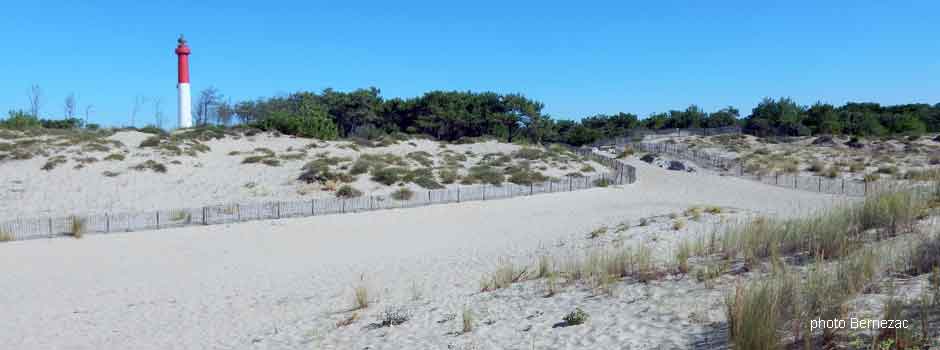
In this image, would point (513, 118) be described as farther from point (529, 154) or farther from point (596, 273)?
point (596, 273)

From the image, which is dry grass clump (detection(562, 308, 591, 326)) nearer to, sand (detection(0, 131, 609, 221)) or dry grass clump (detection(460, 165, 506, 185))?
sand (detection(0, 131, 609, 221))

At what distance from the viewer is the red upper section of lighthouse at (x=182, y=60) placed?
208 feet

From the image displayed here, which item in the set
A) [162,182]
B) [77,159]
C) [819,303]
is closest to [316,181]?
[162,182]

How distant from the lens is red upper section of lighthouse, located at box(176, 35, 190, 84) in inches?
2500

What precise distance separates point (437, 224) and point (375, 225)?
2.47m

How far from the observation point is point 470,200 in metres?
31.6

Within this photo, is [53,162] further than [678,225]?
Yes

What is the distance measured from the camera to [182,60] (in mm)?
64250

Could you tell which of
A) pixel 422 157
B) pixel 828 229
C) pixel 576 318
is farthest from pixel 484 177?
pixel 576 318

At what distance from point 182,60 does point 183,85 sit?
2891 mm

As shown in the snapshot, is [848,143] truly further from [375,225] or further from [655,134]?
[375,225]

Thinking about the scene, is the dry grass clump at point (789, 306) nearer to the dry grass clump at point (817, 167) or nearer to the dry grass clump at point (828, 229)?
the dry grass clump at point (828, 229)

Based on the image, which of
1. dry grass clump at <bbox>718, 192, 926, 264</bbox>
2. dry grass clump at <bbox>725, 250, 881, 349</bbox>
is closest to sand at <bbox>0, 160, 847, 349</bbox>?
dry grass clump at <bbox>725, 250, 881, 349</bbox>

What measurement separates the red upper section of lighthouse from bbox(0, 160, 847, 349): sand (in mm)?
44925
